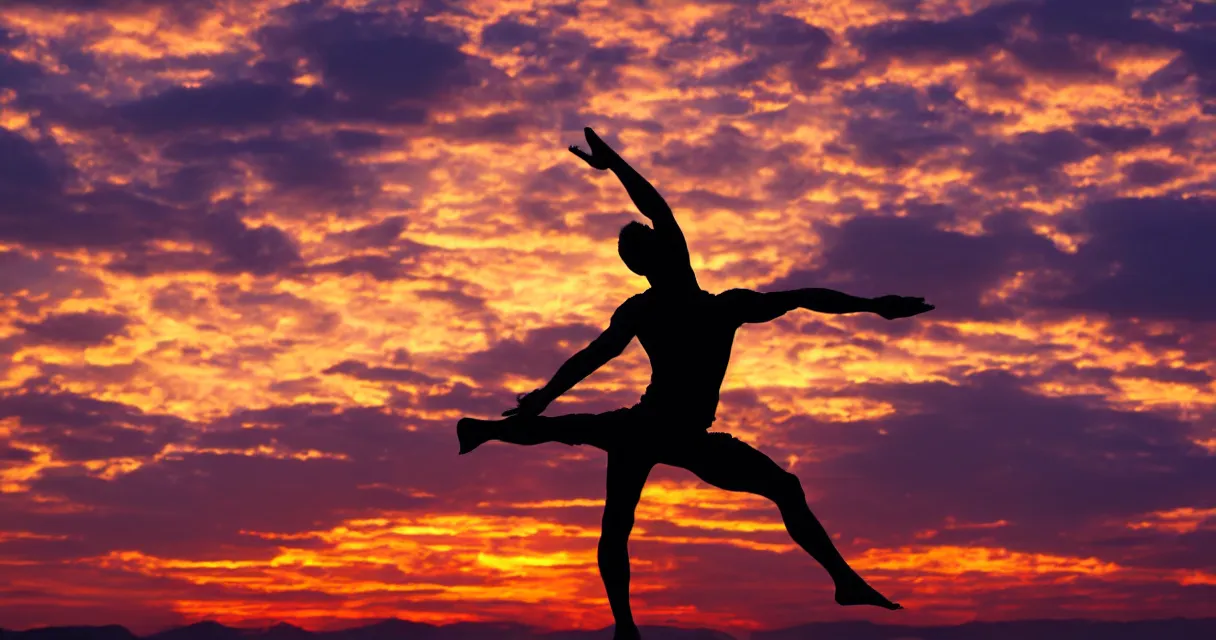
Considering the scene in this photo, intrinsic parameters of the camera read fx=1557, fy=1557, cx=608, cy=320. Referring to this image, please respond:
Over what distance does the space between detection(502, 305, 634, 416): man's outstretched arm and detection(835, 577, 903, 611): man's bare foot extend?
3.25 m

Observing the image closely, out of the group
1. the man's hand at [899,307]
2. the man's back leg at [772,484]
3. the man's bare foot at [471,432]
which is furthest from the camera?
the man's back leg at [772,484]

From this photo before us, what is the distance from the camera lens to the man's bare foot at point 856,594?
15.4 meters

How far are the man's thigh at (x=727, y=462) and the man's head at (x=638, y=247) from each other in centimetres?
177

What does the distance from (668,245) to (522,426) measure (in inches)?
89.1

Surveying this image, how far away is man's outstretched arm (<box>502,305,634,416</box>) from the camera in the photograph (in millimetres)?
14758

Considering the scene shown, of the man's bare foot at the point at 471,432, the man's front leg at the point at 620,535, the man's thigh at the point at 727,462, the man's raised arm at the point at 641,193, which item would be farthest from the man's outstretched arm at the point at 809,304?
the man's bare foot at the point at 471,432

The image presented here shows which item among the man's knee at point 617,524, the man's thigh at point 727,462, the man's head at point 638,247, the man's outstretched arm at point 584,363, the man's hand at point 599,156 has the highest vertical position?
the man's hand at point 599,156

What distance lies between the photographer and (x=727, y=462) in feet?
50.8

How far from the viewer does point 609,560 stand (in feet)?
50.9

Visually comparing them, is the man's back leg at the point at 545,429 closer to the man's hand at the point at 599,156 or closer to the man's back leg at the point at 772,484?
the man's back leg at the point at 772,484

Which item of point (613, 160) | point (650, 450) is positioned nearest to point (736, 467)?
point (650, 450)

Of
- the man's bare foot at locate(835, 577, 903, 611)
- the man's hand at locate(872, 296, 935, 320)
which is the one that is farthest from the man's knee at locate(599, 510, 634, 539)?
the man's hand at locate(872, 296, 935, 320)

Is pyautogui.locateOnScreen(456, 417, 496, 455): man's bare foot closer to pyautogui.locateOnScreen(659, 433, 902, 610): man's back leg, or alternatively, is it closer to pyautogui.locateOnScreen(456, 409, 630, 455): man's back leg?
pyautogui.locateOnScreen(456, 409, 630, 455): man's back leg

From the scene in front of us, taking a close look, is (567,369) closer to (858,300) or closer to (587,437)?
(587,437)
